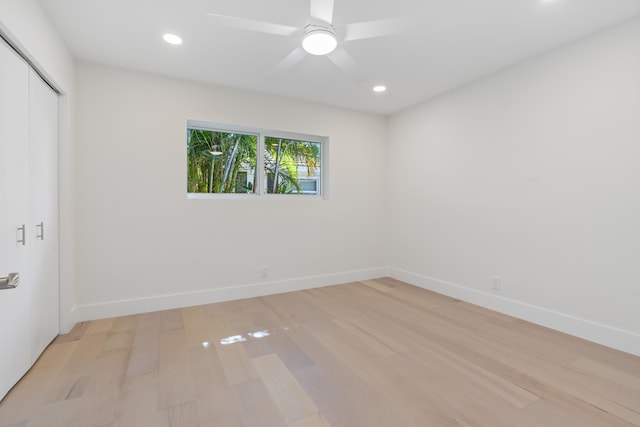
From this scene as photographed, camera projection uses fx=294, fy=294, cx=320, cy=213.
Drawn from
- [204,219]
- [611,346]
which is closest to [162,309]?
[204,219]

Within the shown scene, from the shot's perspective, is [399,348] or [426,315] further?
[426,315]

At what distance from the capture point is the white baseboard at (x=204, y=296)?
2821 millimetres

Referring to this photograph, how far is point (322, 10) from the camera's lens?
168 cm

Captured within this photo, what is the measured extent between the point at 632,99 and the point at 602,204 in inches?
31.4

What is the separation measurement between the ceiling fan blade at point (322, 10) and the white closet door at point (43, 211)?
196 cm

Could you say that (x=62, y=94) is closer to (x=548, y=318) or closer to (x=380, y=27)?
(x=380, y=27)

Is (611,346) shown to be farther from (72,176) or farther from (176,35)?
(72,176)

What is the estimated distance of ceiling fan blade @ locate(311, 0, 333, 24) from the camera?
5.29 ft

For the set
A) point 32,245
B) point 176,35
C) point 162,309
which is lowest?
point 162,309

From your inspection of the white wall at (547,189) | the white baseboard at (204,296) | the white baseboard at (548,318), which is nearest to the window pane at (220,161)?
the white baseboard at (204,296)

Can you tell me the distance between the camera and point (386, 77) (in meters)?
3.16

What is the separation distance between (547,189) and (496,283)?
106cm

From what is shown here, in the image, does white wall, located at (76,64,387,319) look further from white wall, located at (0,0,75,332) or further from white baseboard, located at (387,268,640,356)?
white baseboard, located at (387,268,640,356)

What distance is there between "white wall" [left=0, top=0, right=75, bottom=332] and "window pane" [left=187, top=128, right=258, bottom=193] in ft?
3.48
